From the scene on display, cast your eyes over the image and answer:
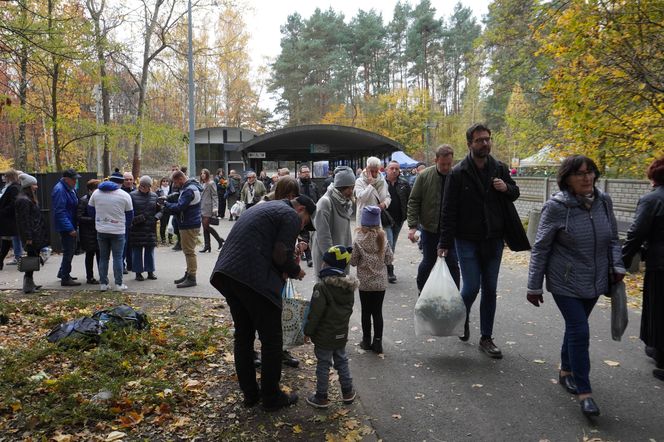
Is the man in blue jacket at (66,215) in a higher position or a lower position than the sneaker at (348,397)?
higher

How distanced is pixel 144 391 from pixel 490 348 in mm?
3226

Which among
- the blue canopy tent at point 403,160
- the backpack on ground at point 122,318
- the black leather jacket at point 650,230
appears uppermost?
the blue canopy tent at point 403,160

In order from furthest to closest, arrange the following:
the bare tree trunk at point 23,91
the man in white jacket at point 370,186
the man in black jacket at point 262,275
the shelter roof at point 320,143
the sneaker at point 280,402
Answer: the shelter roof at point 320,143 → the bare tree trunk at point 23,91 → the man in white jacket at point 370,186 → the sneaker at point 280,402 → the man in black jacket at point 262,275

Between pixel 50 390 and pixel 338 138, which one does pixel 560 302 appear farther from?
pixel 338 138

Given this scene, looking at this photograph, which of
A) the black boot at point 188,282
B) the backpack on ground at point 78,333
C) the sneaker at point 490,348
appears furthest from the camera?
the black boot at point 188,282

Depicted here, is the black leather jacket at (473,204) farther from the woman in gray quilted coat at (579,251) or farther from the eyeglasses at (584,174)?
the eyeglasses at (584,174)

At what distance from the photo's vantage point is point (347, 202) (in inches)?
203

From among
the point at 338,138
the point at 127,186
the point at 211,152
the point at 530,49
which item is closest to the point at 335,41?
the point at 211,152

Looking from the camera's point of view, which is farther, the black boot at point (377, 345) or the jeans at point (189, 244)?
the jeans at point (189, 244)

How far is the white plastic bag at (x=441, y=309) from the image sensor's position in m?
4.63

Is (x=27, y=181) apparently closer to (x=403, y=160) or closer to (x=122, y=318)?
(x=122, y=318)

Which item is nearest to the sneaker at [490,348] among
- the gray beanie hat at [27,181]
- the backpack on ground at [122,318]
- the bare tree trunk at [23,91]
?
the backpack on ground at [122,318]

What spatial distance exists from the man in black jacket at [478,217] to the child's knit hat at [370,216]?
0.67 meters

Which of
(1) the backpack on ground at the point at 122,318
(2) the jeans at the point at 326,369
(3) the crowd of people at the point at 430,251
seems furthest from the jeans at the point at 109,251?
(2) the jeans at the point at 326,369
